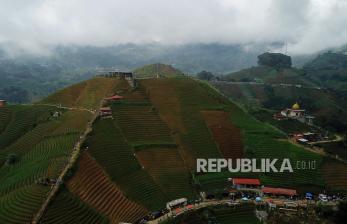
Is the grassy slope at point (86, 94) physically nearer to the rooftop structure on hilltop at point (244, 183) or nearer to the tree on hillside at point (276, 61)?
the rooftop structure on hilltop at point (244, 183)

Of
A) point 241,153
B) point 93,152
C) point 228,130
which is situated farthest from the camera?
point 228,130

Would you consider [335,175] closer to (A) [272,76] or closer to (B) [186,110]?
(B) [186,110]

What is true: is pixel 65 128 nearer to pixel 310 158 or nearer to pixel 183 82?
pixel 183 82

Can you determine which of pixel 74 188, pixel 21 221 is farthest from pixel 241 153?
pixel 21 221

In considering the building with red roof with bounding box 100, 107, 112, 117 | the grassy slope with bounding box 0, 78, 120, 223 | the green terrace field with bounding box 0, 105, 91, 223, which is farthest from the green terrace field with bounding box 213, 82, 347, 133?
the green terrace field with bounding box 0, 105, 91, 223

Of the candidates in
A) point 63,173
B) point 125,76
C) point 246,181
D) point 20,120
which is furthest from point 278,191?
point 20,120

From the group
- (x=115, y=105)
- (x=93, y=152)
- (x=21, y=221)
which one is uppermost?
(x=115, y=105)

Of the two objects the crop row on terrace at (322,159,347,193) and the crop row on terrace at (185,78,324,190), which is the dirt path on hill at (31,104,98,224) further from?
the crop row on terrace at (322,159,347,193)
